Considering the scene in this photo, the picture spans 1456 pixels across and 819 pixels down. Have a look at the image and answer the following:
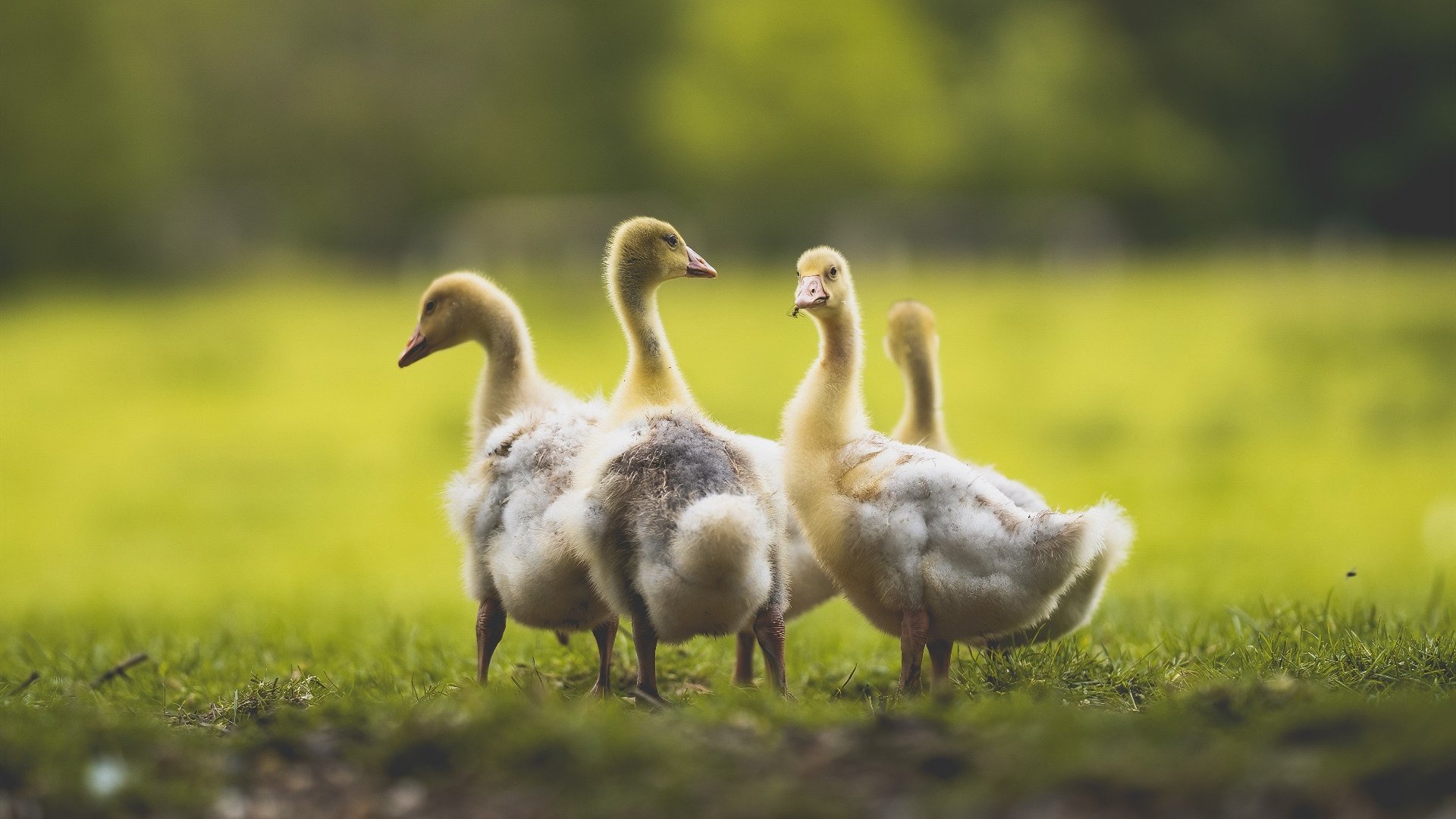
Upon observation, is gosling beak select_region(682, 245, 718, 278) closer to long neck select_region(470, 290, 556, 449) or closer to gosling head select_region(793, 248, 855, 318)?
gosling head select_region(793, 248, 855, 318)

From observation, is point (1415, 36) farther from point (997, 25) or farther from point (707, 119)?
point (707, 119)

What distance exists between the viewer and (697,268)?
5691mm

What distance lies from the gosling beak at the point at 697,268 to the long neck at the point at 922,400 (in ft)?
3.94

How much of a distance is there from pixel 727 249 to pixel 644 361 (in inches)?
1589

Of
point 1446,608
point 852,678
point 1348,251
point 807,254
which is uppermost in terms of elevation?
point 1348,251

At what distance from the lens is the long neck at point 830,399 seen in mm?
5574

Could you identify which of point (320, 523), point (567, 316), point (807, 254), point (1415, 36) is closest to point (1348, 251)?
point (1415, 36)

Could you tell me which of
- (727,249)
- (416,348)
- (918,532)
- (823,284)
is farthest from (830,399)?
(727,249)

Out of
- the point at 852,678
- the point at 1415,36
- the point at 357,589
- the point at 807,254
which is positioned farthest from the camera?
the point at 1415,36

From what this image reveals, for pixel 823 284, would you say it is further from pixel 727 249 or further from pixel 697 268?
pixel 727 249

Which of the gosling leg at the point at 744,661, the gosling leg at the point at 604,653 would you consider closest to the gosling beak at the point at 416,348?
the gosling leg at the point at 604,653

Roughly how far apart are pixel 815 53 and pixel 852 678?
152 feet

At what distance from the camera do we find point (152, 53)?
164 ft

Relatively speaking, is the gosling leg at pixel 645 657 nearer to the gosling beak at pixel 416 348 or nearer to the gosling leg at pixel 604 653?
the gosling leg at pixel 604 653
